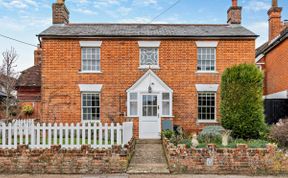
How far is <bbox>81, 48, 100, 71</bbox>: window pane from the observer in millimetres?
16031

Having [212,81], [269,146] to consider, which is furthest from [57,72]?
[269,146]

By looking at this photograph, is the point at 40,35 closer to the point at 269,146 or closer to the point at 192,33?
the point at 192,33

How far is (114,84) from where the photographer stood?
15.9m

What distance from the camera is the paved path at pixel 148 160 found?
9264mm

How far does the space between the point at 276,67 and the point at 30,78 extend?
57.9 ft

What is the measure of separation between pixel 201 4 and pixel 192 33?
9.69 feet

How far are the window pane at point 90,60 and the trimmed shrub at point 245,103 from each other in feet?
25.2

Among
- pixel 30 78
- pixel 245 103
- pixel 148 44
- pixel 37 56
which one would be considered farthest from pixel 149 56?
pixel 37 56

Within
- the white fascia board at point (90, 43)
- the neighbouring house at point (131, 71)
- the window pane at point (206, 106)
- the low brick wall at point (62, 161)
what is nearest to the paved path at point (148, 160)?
the low brick wall at point (62, 161)

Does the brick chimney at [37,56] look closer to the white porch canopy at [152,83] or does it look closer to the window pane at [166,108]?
the white porch canopy at [152,83]

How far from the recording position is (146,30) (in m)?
17.0

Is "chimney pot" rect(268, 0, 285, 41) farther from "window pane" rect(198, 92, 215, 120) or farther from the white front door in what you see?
the white front door

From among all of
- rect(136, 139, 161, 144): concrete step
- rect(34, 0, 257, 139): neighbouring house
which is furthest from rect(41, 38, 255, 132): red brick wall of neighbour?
rect(136, 139, 161, 144): concrete step

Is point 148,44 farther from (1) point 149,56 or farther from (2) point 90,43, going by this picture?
(2) point 90,43
